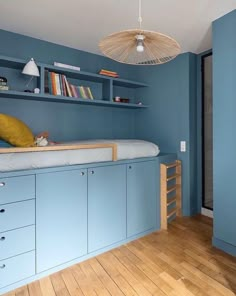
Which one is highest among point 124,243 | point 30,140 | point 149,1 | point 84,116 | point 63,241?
point 149,1

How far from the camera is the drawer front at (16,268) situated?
5.29ft

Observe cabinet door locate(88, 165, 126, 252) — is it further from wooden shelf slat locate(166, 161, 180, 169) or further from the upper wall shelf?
the upper wall shelf

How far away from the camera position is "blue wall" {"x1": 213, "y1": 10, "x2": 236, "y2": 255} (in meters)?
2.04

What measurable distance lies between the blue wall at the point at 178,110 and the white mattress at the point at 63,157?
2.67 ft

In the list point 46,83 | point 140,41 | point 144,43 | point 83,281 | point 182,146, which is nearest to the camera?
point 140,41

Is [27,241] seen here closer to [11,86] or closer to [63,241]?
[63,241]

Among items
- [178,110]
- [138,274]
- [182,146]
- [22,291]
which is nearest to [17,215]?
[22,291]

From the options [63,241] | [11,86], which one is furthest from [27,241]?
[11,86]

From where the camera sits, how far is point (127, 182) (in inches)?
93.0

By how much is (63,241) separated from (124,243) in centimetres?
73

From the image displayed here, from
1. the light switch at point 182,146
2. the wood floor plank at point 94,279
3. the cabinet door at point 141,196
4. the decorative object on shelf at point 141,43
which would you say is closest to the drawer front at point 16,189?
the wood floor plank at point 94,279

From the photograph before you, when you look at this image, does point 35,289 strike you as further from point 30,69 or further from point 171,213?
point 30,69

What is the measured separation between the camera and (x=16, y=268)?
1669mm

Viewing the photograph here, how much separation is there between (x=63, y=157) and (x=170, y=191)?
1605 mm
